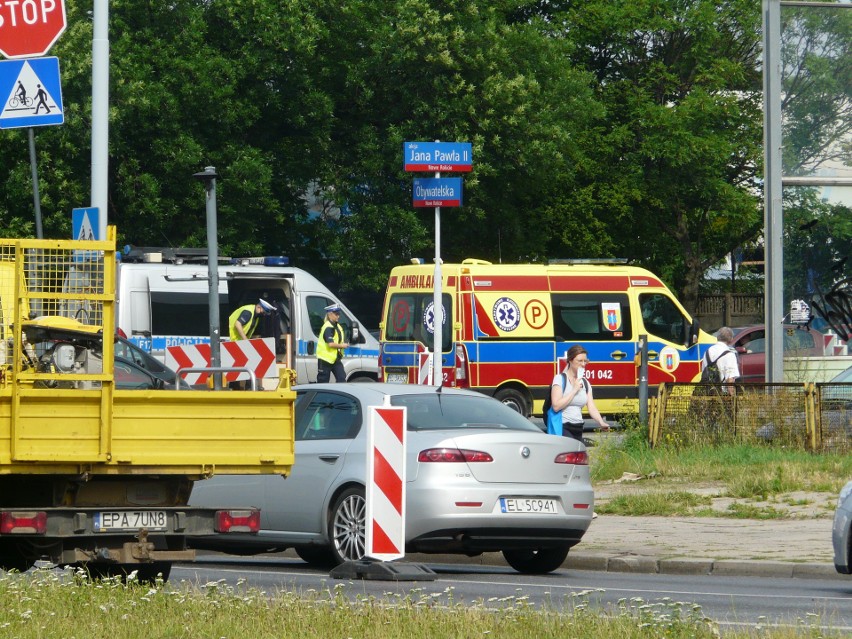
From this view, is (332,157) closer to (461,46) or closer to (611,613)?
(461,46)

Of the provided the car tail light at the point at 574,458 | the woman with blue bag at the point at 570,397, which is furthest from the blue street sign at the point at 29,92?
the woman with blue bag at the point at 570,397

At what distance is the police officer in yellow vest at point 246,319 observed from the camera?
26.5m

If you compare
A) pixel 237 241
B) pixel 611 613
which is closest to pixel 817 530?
pixel 611 613

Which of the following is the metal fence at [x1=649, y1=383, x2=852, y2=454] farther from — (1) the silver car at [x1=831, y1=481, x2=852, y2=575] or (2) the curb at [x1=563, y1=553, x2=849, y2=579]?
(1) the silver car at [x1=831, y1=481, x2=852, y2=575]

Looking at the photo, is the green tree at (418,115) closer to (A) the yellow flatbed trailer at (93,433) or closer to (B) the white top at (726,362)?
(B) the white top at (726,362)

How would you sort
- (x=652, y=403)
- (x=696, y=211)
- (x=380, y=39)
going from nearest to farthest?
1. (x=652, y=403)
2. (x=380, y=39)
3. (x=696, y=211)

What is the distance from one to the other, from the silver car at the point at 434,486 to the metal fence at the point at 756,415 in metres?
6.66

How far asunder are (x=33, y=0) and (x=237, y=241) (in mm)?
25676

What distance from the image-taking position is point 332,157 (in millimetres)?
40031

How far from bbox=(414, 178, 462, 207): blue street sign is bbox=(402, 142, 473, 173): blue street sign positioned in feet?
1.27

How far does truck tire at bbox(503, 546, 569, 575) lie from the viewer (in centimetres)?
1305

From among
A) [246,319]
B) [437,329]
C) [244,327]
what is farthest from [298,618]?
[246,319]

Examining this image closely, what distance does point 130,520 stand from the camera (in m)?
10.0

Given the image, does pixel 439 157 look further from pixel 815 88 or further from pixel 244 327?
pixel 815 88
